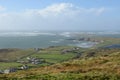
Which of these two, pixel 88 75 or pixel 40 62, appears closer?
pixel 88 75

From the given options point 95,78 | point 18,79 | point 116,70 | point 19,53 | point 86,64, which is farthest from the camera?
point 19,53

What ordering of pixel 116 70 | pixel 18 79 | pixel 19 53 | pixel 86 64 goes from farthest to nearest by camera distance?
1. pixel 19 53
2. pixel 86 64
3. pixel 116 70
4. pixel 18 79

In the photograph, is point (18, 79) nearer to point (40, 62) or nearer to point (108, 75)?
point (108, 75)

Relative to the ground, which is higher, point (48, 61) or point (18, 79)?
point (18, 79)

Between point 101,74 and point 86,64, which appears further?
point 86,64

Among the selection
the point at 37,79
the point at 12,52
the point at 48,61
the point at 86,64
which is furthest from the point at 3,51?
the point at 37,79

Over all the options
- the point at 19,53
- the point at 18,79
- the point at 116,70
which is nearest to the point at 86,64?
the point at 116,70

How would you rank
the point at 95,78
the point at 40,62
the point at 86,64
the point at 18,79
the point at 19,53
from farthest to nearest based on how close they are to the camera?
the point at 19,53
the point at 40,62
the point at 86,64
the point at 18,79
the point at 95,78

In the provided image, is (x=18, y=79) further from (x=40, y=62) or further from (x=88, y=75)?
(x=40, y=62)

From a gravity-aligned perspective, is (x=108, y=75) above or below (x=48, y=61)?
above

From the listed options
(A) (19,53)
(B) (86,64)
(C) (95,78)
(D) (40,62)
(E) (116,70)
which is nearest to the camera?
(C) (95,78)
